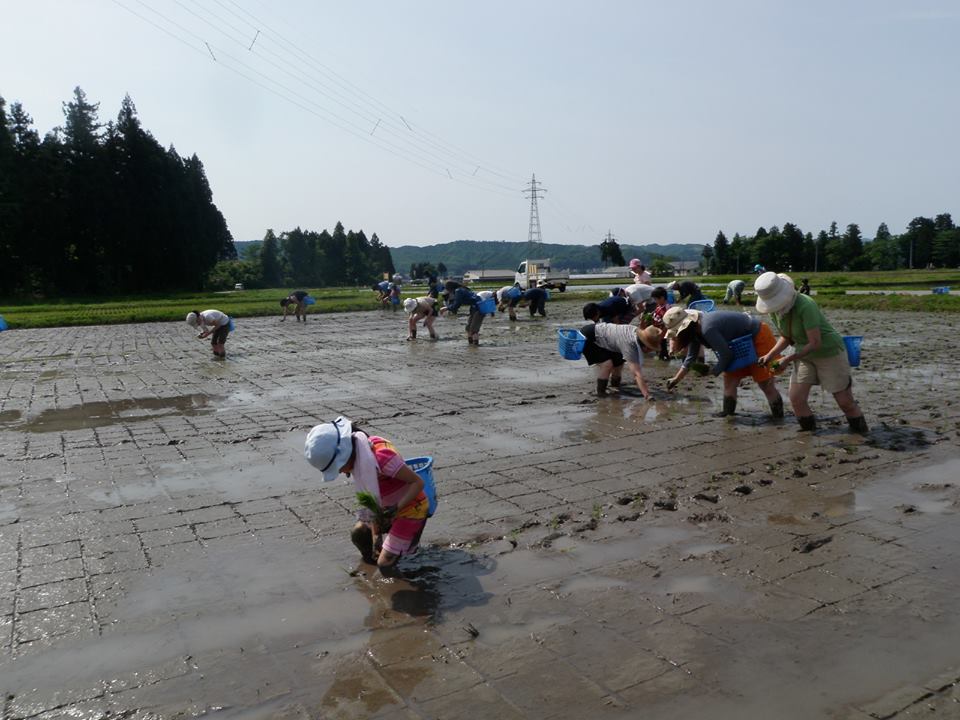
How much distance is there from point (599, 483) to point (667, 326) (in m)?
3.16

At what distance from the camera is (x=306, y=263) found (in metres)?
92.4

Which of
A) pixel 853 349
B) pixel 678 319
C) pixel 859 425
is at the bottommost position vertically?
pixel 859 425

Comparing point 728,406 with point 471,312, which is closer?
point 728,406

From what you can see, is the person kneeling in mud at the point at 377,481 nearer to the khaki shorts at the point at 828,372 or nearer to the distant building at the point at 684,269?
the khaki shorts at the point at 828,372

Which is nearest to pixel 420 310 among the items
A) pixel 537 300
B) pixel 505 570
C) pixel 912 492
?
pixel 537 300

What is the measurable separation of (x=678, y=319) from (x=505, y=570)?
16.1ft

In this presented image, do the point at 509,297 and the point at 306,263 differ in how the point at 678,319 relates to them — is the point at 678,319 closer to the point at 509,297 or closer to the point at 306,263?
the point at 509,297

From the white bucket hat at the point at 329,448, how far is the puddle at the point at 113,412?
6216mm

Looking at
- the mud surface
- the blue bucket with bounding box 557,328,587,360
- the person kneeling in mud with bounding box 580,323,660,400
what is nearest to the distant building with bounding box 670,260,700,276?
the person kneeling in mud with bounding box 580,323,660,400

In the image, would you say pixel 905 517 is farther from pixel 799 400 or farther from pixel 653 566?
pixel 799 400

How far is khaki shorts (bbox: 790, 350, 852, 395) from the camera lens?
7555 mm

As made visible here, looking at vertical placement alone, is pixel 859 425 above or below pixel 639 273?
below

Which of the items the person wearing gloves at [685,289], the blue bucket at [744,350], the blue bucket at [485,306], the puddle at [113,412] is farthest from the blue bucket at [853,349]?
the blue bucket at [485,306]

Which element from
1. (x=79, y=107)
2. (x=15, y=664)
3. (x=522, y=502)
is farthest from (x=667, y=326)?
(x=79, y=107)
